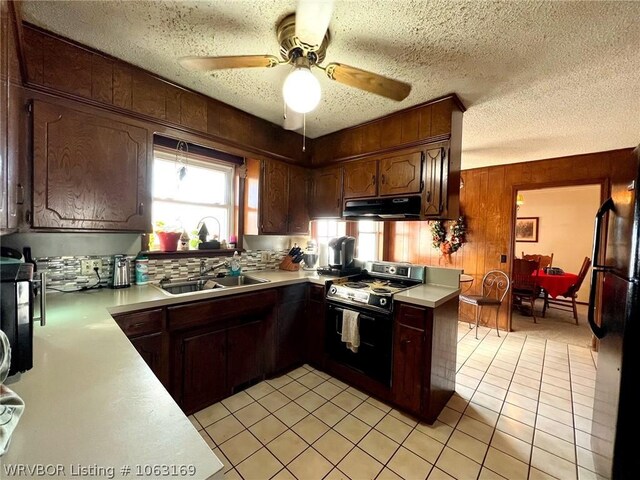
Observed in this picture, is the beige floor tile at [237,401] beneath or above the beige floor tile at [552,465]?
above

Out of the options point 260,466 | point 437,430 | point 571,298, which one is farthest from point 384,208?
point 571,298

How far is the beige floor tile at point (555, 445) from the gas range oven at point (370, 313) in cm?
100

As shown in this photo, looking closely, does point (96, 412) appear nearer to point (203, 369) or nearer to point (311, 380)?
point (203, 369)

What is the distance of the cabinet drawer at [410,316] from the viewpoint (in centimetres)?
186

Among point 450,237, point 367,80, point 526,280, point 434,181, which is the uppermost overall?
point 367,80

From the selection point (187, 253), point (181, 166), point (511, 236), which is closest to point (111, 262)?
point (187, 253)

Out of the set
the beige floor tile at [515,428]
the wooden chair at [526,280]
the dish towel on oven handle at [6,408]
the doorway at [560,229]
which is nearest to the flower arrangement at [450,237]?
the wooden chair at [526,280]

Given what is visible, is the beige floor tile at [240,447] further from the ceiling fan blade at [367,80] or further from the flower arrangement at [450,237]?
the flower arrangement at [450,237]

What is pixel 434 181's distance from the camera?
86.7 inches

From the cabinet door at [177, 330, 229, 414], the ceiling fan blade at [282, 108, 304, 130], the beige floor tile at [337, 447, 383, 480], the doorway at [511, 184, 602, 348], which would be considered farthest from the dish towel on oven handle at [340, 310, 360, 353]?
the doorway at [511, 184, 602, 348]

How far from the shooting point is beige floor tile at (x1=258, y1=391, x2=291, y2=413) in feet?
6.66

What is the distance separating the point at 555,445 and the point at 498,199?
304 centimetres

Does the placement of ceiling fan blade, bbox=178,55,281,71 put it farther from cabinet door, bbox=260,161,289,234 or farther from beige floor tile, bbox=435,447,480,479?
beige floor tile, bbox=435,447,480,479

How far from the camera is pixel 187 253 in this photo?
240 centimetres
